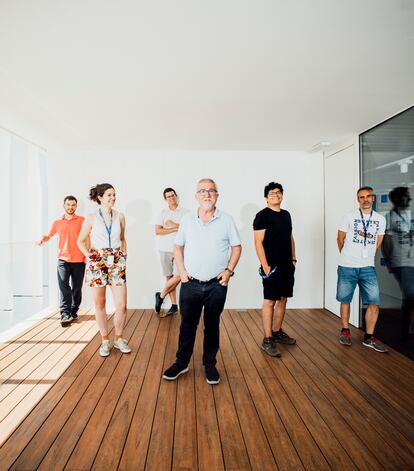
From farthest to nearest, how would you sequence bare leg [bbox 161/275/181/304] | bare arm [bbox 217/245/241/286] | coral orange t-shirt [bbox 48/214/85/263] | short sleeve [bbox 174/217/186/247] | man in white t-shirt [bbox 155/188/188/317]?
1. man in white t-shirt [bbox 155/188/188/317]
2. bare leg [bbox 161/275/181/304]
3. coral orange t-shirt [bbox 48/214/85/263]
4. short sleeve [bbox 174/217/186/247]
5. bare arm [bbox 217/245/241/286]

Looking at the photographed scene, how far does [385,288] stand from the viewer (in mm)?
3848

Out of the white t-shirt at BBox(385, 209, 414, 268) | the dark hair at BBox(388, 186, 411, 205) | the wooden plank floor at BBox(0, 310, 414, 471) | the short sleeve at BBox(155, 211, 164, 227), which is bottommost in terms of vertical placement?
the wooden plank floor at BBox(0, 310, 414, 471)

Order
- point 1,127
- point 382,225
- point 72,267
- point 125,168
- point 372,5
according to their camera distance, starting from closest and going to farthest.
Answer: point 372,5 → point 382,225 → point 1,127 → point 72,267 → point 125,168

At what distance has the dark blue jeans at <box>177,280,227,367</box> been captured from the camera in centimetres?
279

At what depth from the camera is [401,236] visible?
3568 mm

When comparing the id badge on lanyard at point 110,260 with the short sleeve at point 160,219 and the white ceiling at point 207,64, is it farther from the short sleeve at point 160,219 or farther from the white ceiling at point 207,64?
the short sleeve at point 160,219

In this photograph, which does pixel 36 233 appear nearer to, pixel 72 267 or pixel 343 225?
pixel 72 267

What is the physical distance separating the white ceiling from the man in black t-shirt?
106 centimetres

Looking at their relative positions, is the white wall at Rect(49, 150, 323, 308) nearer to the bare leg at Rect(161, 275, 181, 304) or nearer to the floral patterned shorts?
the bare leg at Rect(161, 275, 181, 304)

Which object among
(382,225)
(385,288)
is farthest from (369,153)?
(385,288)

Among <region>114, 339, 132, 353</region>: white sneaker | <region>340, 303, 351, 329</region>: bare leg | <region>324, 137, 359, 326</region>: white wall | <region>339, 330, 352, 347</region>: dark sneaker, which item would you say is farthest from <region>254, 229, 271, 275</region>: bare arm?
<region>324, 137, 359, 326</region>: white wall

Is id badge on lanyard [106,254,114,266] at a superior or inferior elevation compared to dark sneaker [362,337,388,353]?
superior

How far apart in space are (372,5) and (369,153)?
2.69 meters

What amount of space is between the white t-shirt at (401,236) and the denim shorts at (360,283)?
306mm
